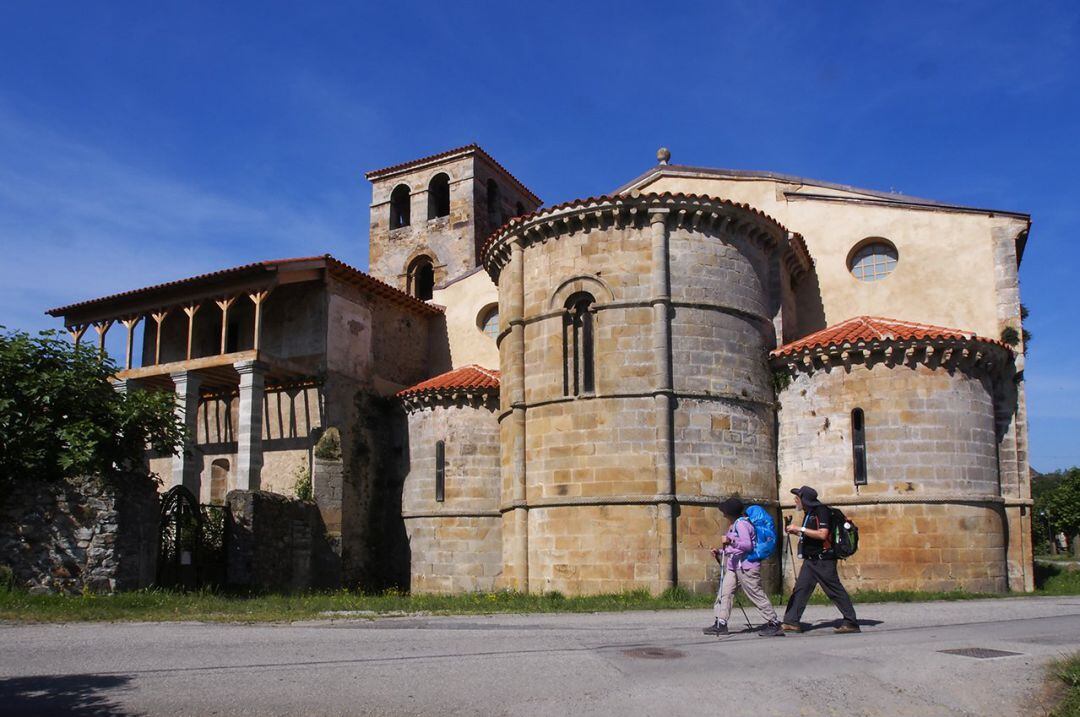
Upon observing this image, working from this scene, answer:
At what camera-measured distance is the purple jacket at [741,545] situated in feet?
34.3

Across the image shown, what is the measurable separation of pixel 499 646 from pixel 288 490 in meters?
15.6

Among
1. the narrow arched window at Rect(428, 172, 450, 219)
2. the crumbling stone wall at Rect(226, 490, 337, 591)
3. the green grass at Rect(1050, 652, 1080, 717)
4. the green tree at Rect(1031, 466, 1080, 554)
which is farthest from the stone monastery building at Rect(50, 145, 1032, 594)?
the green tree at Rect(1031, 466, 1080, 554)

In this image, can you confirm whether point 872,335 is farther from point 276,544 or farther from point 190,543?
point 190,543

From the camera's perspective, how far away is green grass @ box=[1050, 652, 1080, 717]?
684cm

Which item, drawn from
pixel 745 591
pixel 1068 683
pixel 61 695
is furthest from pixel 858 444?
pixel 61 695

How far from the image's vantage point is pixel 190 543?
18.4 meters

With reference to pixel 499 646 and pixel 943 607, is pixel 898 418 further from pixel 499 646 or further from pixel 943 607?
pixel 499 646

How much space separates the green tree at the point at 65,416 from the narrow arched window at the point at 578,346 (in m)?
7.72

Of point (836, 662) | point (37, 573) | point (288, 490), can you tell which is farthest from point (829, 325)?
point (37, 573)

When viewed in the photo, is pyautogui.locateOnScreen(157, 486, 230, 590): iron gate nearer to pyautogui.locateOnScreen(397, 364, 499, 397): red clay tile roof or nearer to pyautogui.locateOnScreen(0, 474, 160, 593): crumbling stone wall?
pyautogui.locateOnScreen(0, 474, 160, 593): crumbling stone wall

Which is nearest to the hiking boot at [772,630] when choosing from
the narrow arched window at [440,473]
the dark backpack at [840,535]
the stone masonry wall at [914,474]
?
the dark backpack at [840,535]

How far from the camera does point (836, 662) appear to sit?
8.30 metres

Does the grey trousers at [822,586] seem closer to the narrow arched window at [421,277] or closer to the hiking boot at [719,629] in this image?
the hiking boot at [719,629]

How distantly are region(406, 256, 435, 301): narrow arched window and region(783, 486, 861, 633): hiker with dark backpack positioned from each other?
25.6 m
